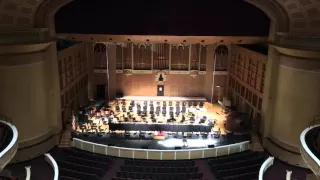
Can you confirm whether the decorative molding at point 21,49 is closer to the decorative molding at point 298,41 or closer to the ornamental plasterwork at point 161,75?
the ornamental plasterwork at point 161,75

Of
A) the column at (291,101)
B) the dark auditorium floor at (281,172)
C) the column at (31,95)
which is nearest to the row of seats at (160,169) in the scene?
the dark auditorium floor at (281,172)

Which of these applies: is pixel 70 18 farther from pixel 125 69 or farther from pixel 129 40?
pixel 125 69

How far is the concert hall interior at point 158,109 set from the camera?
17.4 meters

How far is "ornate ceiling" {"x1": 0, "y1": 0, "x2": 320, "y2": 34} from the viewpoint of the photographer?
667 inches

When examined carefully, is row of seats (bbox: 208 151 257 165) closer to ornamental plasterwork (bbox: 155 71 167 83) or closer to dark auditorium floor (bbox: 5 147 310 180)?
dark auditorium floor (bbox: 5 147 310 180)

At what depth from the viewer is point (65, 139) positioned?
2078 cm

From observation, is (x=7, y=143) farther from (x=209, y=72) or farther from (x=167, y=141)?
(x=209, y=72)

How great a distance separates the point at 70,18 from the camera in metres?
20.0

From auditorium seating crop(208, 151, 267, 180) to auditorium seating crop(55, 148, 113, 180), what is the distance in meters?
5.84

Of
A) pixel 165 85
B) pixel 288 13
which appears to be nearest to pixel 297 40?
pixel 288 13

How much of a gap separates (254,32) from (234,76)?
6.74 m

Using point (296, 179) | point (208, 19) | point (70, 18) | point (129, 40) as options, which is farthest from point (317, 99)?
point (70, 18)

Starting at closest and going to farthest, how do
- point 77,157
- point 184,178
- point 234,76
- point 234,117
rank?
point 184,178 < point 77,157 < point 234,117 < point 234,76

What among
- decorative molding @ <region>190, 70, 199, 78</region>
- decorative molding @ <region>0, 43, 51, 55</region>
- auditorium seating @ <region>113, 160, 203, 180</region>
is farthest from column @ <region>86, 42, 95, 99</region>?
auditorium seating @ <region>113, 160, 203, 180</region>
